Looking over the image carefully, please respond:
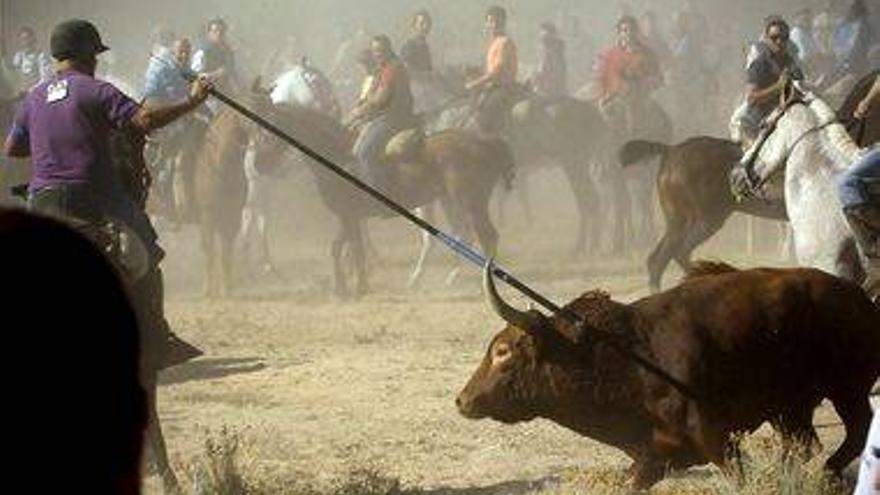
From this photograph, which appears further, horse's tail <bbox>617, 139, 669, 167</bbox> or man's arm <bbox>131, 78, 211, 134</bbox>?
horse's tail <bbox>617, 139, 669, 167</bbox>

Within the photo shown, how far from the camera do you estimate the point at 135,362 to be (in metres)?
1.43

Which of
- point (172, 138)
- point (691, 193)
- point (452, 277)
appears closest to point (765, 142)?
point (691, 193)

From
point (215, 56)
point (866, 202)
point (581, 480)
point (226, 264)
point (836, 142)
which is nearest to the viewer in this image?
point (581, 480)

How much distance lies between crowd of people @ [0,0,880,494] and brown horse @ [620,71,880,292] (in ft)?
1.70

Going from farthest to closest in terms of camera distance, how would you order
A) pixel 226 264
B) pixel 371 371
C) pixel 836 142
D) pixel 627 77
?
pixel 627 77
pixel 226 264
pixel 371 371
pixel 836 142

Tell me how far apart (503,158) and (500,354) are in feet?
31.9

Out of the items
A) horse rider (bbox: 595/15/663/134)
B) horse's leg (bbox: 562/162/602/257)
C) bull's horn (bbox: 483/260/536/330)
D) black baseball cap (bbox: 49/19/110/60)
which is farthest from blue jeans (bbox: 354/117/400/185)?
bull's horn (bbox: 483/260/536/330)

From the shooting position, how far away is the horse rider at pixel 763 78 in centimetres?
1082

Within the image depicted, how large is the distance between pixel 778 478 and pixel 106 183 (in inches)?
139

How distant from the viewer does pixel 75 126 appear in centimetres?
632

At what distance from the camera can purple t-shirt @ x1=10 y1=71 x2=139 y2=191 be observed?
629cm

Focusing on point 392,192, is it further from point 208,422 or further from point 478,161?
point 208,422

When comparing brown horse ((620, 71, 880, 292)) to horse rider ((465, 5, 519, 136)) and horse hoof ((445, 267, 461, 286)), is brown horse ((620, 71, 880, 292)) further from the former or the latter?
horse rider ((465, 5, 519, 136))

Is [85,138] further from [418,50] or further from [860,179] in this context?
[418,50]
